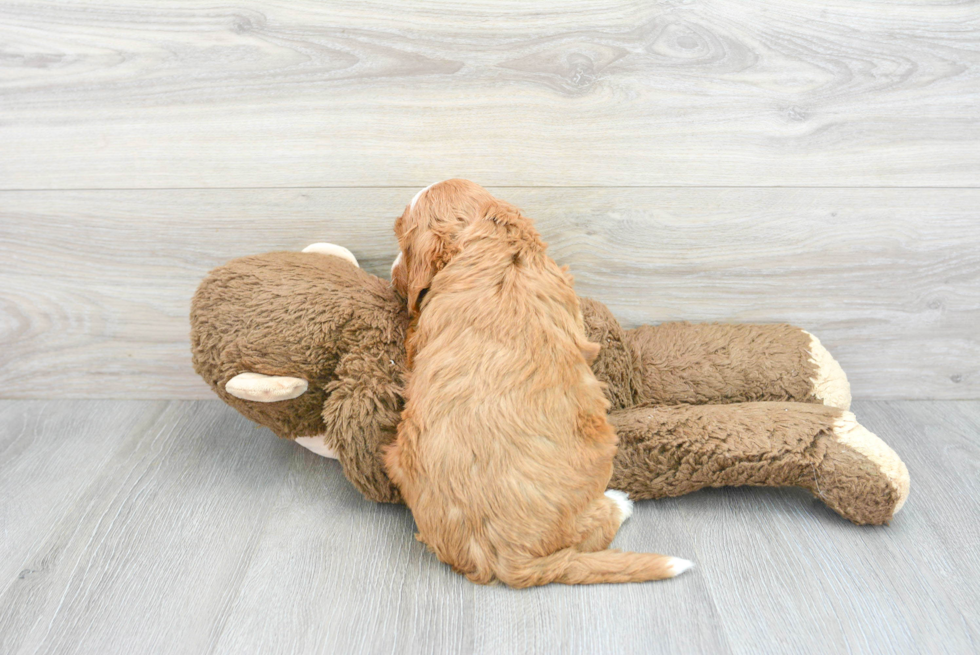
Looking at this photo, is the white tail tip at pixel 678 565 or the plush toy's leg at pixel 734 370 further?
the plush toy's leg at pixel 734 370

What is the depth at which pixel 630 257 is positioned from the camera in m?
1.15

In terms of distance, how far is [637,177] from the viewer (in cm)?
110

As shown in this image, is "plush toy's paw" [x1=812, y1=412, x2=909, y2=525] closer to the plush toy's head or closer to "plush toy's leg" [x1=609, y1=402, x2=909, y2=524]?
"plush toy's leg" [x1=609, y1=402, x2=909, y2=524]

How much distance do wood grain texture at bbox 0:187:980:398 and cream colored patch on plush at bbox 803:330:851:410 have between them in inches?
4.8

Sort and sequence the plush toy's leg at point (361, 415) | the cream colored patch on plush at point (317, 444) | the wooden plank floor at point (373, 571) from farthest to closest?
the cream colored patch on plush at point (317, 444) → the plush toy's leg at point (361, 415) → the wooden plank floor at point (373, 571)

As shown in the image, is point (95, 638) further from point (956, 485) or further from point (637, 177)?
point (956, 485)

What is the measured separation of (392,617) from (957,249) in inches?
43.4

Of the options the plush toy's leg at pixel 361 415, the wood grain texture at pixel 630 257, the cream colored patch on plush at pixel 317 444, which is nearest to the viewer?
Result: the plush toy's leg at pixel 361 415

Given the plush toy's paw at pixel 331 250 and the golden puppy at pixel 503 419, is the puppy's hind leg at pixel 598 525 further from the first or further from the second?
the plush toy's paw at pixel 331 250

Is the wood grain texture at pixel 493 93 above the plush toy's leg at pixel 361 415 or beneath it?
above

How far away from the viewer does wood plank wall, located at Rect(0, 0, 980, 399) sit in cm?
104

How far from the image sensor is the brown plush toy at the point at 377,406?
911 millimetres

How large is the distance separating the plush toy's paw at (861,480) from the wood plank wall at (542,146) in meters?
0.32

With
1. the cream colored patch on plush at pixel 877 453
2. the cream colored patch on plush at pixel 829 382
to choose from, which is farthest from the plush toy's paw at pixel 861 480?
the cream colored patch on plush at pixel 829 382
